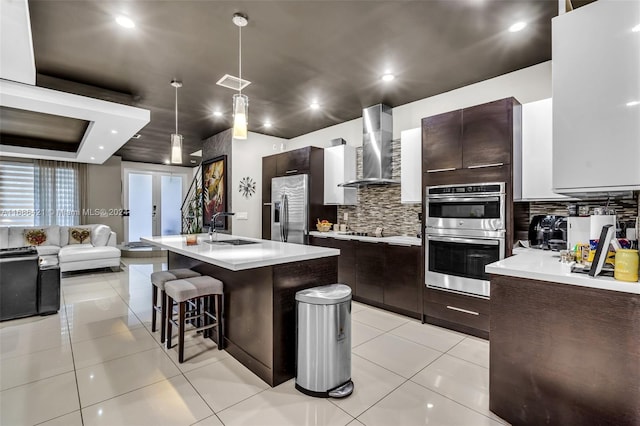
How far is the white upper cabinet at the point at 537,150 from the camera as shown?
9.00 ft

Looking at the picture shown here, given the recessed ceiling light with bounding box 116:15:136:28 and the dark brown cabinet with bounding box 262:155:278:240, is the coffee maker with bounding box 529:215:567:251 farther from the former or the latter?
the dark brown cabinet with bounding box 262:155:278:240

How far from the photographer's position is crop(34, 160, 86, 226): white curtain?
729 cm

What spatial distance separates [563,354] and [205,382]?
7.27ft

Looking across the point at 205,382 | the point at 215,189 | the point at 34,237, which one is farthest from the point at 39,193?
the point at 205,382

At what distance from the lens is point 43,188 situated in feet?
24.0

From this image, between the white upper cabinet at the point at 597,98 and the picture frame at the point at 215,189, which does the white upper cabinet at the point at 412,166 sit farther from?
the picture frame at the point at 215,189

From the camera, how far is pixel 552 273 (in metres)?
1.59

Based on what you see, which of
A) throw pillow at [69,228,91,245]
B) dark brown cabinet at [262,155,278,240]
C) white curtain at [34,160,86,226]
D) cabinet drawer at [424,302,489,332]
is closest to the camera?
cabinet drawer at [424,302,489,332]

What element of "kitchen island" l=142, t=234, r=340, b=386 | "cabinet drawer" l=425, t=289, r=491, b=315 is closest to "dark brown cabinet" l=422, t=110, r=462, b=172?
"cabinet drawer" l=425, t=289, r=491, b=315

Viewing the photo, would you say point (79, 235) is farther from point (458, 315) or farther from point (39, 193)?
point (458, 315)

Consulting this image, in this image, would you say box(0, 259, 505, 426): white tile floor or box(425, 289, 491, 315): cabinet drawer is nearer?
box(0, 259, 505, 426): white tile floor

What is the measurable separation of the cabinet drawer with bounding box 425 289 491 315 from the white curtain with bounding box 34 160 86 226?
8.58 metres

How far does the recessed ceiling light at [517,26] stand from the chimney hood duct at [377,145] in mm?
1884

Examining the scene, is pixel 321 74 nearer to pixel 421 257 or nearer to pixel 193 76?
pixel 193 76
